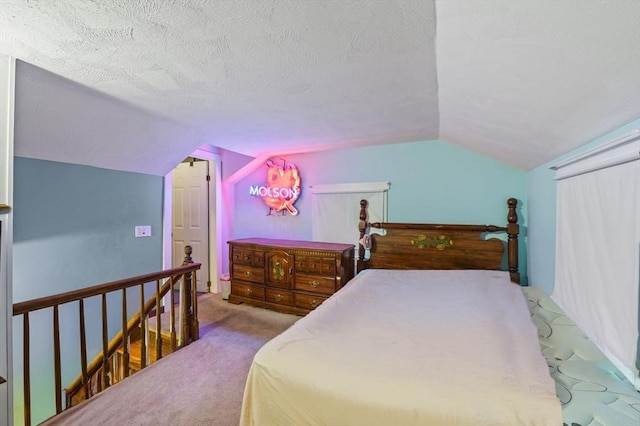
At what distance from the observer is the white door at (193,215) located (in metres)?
4.26

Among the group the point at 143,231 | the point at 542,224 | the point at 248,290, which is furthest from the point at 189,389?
the point at 542,224

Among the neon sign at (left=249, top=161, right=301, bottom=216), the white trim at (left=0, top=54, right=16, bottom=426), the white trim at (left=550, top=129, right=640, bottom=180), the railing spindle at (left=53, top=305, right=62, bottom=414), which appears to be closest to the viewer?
the white trim at (left=550, top=129, right=640, bottom=180)

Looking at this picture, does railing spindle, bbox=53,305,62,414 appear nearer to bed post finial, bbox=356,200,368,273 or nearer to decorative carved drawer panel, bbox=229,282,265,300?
decorative carved drawer panel, bbox=229,282,265,300

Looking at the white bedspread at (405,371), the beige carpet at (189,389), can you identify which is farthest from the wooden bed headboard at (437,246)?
the beige carpet at (189,389)

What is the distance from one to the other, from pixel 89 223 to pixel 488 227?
385 centimetres

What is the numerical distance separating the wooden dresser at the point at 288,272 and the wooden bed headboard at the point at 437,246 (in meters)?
0.34

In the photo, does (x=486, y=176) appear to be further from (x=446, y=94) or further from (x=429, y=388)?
(x=429, y=388)

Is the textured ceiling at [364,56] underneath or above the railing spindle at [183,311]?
above

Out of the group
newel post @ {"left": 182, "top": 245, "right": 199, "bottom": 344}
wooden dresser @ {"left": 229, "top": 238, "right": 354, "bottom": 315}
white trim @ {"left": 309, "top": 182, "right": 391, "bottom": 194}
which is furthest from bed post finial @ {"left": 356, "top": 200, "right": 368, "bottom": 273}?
newel post @ {"left": 182, "top": 245, "right": 199, "bottom": 344}

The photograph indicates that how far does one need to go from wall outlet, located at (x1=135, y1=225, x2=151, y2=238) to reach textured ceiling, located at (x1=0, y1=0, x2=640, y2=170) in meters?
1.16

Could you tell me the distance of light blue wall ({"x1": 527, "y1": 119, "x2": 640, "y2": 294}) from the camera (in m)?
2.09

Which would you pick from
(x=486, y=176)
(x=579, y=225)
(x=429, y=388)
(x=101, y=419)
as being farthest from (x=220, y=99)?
(x=486, y=176)

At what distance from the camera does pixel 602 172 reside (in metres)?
1.38

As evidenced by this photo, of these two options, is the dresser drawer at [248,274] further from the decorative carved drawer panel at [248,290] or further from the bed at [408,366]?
the bed at [408,366]
